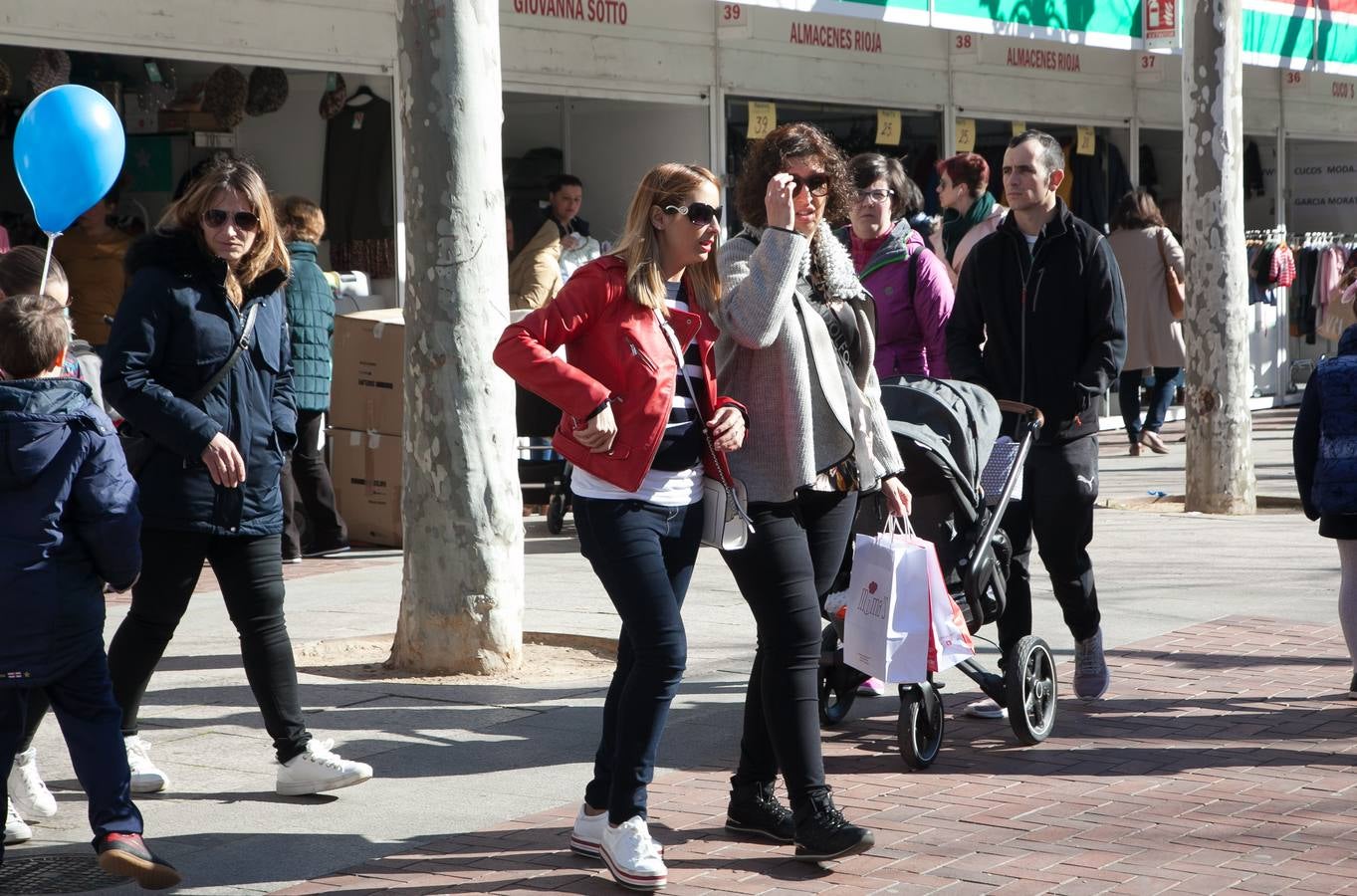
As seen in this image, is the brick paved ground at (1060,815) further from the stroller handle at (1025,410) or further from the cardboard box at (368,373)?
the cardboard box at (368,373)

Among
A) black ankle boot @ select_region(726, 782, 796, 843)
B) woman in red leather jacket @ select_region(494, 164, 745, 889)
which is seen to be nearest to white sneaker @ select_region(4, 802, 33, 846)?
woman in red leather jacket @ select_region(494, 164, 745, 889)

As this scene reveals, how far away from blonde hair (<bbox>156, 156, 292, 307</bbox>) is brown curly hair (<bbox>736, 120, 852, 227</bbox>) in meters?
1.45

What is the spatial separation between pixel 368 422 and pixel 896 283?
4550 mm

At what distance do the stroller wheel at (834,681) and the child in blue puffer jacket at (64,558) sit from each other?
248 cm

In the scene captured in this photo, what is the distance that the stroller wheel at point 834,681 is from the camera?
21.2 ft

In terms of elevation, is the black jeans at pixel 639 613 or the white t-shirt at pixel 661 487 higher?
the white t-shirt at pixel 661 487

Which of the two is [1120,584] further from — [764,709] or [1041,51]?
[1041,51]

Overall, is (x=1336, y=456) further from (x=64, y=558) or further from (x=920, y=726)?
(x=64, y=558)

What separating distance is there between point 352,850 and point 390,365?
20.4 ft

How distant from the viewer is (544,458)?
11.4m

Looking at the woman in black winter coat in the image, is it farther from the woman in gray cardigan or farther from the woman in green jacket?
the woman in green jacket

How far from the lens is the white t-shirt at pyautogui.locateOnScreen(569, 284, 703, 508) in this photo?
4.79 m

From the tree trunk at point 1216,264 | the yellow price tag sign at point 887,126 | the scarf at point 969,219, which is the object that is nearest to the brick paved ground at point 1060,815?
the scarf at point 969,219

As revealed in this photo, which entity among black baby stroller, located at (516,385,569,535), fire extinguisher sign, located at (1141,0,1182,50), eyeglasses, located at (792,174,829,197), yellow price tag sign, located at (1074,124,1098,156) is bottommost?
black baby stroller, located at (516,385,569,535)
